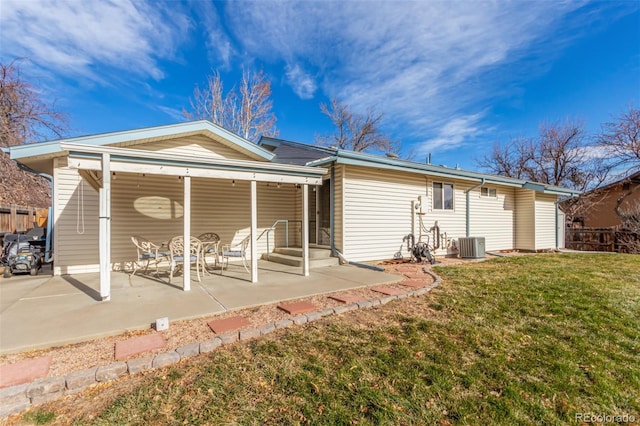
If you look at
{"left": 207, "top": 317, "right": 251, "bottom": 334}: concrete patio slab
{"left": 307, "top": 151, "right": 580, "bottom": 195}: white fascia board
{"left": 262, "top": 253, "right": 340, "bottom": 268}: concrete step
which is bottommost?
{"left": 207, "top": 317, "right": 251, "bottom": 334}: concrete patio slab

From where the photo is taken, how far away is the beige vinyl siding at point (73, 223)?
6109 mm

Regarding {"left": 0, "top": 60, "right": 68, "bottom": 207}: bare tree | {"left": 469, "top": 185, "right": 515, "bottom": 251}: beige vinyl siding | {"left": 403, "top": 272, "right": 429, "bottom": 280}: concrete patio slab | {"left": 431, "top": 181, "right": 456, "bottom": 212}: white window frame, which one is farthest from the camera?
{"left": 0, "top": 60, "right": 68, "bottom": 207}: bare tree

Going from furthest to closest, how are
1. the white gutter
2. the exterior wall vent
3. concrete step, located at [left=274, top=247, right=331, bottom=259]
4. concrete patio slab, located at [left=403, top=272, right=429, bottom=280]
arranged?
the exterior wall vent
concrete step, located at [left=274, top=247, right=331, bottom=259]
concrete patio slab, located at [left=403, top=272, right=429, bottom=280]
the white gutter

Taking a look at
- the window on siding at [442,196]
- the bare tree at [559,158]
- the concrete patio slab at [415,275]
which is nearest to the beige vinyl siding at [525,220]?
the window on siding at [442,196]

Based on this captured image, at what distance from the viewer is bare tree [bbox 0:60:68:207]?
11180mm

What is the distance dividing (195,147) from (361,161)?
14.6ft

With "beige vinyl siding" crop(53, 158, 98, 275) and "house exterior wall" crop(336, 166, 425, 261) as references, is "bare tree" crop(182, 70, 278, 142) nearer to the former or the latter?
"beige vinyl siding" crop(53, 158, 98, 275)

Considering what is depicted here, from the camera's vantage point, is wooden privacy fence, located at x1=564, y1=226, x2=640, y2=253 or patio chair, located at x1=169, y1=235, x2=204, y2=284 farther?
wooden privacy fence, located at x1=564, y1=226, x2=640, y2=253

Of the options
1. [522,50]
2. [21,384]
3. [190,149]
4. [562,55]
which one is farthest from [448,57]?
[21,384]

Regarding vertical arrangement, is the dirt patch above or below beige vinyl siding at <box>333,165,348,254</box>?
below

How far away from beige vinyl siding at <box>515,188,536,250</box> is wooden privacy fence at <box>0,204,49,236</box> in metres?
17.6

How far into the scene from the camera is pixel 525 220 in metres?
11.6

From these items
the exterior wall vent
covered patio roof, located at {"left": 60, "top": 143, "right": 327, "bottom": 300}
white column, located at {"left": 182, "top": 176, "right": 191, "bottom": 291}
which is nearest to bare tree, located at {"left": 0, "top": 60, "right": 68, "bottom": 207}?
covered patio roof, located at {"left": 60, "top": 143, "right": 327, "bottom": 300}

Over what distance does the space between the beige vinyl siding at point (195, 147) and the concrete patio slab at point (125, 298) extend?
10.3 feet
